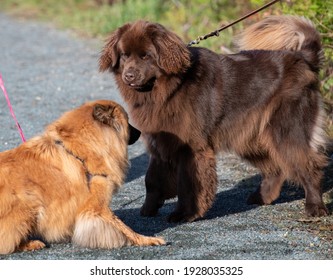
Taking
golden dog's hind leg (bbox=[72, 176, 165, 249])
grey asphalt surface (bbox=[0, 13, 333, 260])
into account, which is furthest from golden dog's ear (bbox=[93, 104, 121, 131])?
grey asphalt surface (bbox=[0, 13, 333, 260])

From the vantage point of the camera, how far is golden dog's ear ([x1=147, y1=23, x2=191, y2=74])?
6.48 meters

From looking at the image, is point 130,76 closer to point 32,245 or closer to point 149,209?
point 149,209

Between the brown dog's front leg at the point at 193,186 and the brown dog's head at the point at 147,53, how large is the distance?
0.76m

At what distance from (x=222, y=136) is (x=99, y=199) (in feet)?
5.39

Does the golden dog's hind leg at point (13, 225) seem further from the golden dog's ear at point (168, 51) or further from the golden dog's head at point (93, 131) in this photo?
the golden dog's ear at point (168, 51)

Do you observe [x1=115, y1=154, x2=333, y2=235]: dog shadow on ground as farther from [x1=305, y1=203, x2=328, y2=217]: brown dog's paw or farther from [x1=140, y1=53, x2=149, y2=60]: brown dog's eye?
[x1=140, y1=53, x2=149, y2=60]: brown dog's eye

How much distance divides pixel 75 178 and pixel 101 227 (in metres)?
0.45

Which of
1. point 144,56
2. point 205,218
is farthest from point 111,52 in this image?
point 205,218

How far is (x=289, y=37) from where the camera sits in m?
7.28

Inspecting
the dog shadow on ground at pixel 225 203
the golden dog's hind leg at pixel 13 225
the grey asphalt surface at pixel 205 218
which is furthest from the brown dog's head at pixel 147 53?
the golden dog's hind leg at pixel 13 225

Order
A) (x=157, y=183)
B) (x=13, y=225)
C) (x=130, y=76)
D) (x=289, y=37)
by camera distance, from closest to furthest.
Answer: (x=13, y=225) → (x=130, y=76) → (x=157, y=183) → (x=289, y=37)

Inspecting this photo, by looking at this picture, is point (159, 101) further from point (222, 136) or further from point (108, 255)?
point (108, 255)

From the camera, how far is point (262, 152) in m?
7.12

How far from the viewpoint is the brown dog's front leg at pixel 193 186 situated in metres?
6.63
